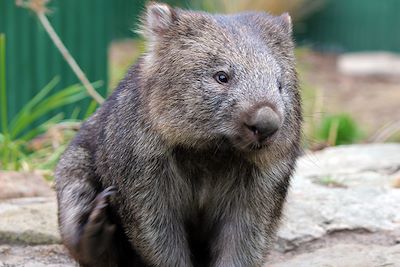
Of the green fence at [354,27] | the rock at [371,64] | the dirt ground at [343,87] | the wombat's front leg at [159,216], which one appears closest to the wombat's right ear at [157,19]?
the wombat's front leg at [159,216]

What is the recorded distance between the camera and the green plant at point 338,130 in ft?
26.9

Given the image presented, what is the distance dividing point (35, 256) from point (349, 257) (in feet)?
4.98

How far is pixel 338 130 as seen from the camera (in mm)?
8445

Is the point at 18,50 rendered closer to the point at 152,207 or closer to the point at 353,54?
the point at 152,207

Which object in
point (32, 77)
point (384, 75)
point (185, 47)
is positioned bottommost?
point (384, 75)

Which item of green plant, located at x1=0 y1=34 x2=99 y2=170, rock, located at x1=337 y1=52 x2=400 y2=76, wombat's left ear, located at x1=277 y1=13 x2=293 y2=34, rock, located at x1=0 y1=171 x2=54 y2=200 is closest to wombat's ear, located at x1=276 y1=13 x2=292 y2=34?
wombat's left ear, located at x1=277 y1=13 x2=293 y2=34

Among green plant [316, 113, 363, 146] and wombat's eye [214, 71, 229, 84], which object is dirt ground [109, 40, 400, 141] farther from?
wombat's eye [214, 71, 229, 84]

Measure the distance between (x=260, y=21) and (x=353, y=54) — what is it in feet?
37.7

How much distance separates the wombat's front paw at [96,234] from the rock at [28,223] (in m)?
0.75

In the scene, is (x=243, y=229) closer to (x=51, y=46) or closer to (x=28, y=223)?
(x=28, y=223)

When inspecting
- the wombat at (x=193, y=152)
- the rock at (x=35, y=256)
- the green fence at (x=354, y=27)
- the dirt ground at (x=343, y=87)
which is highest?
the wombat at (x=193, y=152)

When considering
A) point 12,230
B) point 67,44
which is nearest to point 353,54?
point 67,44

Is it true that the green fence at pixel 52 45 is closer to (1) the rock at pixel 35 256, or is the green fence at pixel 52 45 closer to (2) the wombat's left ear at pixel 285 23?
(1) the rock at pixel 35 256

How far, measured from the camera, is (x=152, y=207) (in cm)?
395
